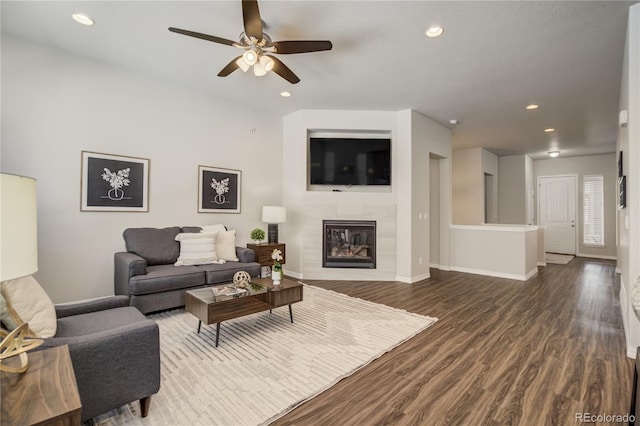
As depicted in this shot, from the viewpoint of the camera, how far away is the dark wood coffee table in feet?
8.10

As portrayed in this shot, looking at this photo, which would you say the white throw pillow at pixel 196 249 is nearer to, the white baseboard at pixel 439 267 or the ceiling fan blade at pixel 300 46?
the ceiling fan blade at pixel 300 46

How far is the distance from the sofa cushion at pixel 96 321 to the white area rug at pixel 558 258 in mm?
8570

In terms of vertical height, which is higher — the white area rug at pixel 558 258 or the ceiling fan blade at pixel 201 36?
the ceiling fan blade at pixel 201 36

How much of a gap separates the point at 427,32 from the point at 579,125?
495cm

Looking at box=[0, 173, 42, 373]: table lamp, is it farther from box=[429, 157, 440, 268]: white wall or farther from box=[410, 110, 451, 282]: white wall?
box=[429, 157, 440, 268]: white wall

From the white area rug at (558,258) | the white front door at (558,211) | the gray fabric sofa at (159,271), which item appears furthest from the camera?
the white front door at (558,211)

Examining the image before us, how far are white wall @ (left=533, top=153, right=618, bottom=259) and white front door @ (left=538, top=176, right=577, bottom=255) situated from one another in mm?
149

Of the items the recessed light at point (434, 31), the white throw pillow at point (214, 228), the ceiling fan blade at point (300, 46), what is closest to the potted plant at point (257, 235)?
the white throw pillow at point (214, 228)

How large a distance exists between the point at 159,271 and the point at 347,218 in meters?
3.01

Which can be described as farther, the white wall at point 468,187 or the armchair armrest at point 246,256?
the white wall at point 468,187

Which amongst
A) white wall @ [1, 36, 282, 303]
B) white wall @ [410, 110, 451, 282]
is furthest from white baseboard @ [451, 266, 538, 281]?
white wall @ [1, 36, 282, 303]

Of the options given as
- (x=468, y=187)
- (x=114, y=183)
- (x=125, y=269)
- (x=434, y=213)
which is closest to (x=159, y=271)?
(x=125, y=269)

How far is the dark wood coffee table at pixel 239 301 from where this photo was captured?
2.47m

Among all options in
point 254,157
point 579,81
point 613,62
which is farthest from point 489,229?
point 254,157
